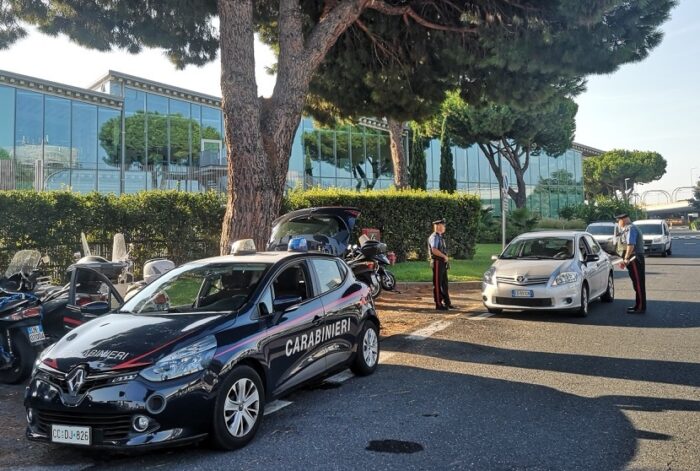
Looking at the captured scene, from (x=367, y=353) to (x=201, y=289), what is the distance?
200 cm

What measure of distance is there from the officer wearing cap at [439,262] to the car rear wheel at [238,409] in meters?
6.88

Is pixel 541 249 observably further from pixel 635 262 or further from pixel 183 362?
pixel 183 362

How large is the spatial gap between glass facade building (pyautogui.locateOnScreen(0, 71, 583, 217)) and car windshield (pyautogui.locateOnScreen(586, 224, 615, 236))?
12.6m

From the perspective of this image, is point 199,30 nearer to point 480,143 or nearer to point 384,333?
point 384,333

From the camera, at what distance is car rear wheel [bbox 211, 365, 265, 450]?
172 inches

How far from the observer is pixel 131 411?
4094mm

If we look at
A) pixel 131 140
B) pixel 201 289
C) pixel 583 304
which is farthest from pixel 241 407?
pixel 131 140

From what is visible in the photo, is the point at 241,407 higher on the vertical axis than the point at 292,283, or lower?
lower

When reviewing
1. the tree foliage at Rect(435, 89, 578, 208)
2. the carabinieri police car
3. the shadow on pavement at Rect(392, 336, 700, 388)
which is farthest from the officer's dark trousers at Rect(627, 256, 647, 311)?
the tree foliage at Rect(435, 89, 578, 208)

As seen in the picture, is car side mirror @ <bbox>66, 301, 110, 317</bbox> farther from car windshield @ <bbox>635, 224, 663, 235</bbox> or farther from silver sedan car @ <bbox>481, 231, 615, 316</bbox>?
car windshield @ <bbox>635, 224, 663, 235</bbox>

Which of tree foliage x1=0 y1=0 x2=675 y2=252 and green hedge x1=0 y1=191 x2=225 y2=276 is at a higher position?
tree foliage x1=0 y1=0 x2=675 y2=252

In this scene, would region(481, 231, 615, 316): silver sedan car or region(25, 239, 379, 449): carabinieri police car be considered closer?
region(25, 239, 379, 449): carabinieri police car

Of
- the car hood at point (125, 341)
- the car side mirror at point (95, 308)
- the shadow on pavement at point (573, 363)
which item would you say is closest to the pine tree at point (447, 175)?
the shadow on pavement at point (573, 363)

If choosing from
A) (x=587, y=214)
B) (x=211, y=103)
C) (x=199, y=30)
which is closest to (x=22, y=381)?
(x=199, y=30)
